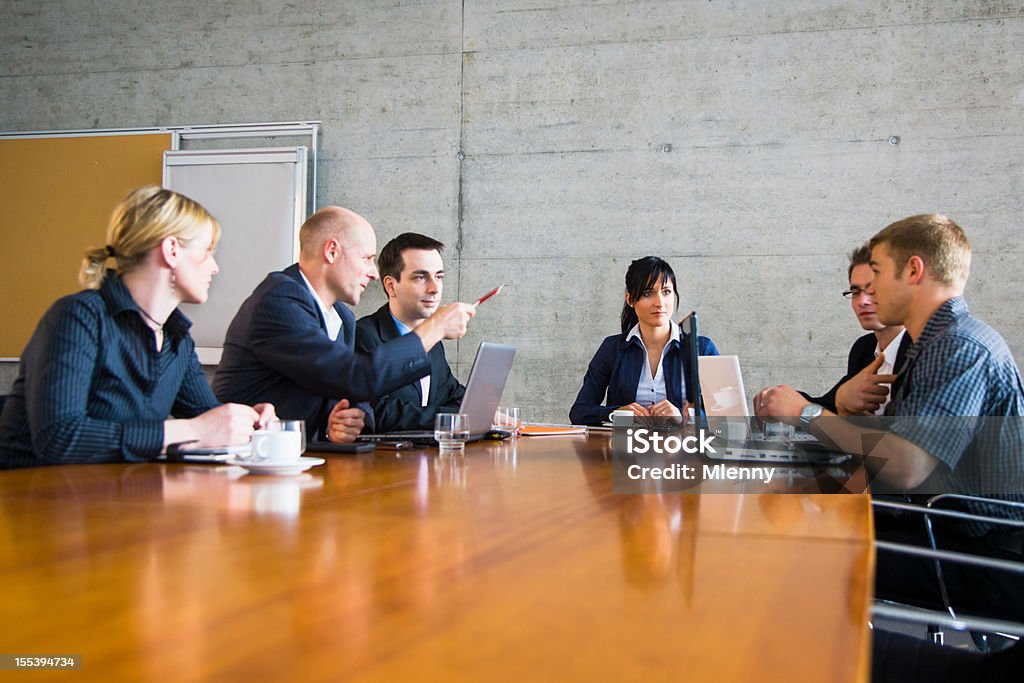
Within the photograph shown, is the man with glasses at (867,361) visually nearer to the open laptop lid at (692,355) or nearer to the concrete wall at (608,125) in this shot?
the open laptop lid at (692,355)

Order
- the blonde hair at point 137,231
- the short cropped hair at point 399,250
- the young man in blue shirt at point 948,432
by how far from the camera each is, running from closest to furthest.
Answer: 1. the young man in blue shirt at point 948,432
2. the blonde hair at point 137,231
3. the short cropped hair at point 399,250

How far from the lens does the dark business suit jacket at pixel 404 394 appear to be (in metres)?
3.40

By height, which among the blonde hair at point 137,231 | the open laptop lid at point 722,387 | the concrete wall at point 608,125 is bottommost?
the open laptop lid at point 722,387

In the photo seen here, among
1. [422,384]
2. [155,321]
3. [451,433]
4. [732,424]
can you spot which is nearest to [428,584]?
[451,433]

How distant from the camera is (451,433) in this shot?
8.00 ft

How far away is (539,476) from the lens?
183 centimetres

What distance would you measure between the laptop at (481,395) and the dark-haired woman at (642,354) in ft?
4.76

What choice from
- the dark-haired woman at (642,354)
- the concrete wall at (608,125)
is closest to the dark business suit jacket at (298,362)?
the dark-haired woman at (642,354)

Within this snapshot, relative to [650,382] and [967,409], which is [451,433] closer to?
[967,409]

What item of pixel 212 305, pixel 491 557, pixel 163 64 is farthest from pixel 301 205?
pixel 491 557

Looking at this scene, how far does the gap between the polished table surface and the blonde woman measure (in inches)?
21.7

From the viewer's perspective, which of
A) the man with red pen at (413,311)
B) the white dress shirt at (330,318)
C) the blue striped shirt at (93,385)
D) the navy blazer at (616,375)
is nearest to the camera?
the blue striped shirt at (93,385)

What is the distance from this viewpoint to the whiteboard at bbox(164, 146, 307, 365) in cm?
595

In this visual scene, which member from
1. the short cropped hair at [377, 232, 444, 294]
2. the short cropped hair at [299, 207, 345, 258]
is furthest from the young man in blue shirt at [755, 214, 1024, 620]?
the short cropped hair at [377, 232, 444, 294]
